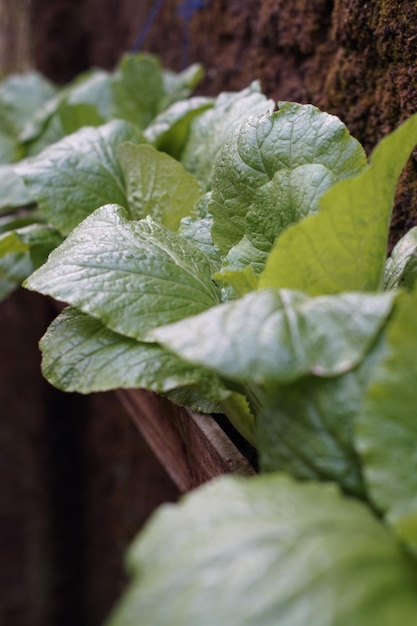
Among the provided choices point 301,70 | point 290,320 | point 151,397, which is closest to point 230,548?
point 290,320

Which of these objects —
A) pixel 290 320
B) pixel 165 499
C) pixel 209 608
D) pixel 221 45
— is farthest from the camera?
pixel 165 499

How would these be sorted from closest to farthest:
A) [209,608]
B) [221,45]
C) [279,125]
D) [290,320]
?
[209,608] → [290,320] → [279,125] → [221,45]

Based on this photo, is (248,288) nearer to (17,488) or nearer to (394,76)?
(394,76)

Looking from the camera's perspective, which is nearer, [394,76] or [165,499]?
[394,76]

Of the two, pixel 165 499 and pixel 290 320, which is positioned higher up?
pixel 290 320

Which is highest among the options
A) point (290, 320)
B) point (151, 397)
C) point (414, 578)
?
point (290, 320)

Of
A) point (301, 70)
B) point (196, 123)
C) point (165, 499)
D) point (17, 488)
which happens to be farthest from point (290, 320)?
point (17, 488)

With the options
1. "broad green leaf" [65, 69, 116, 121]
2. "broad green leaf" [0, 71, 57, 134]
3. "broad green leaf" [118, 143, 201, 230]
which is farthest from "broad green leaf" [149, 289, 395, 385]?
"broad green leaf" [0, 71, 57, 134]

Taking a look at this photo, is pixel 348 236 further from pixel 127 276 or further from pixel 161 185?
pixel 161 185

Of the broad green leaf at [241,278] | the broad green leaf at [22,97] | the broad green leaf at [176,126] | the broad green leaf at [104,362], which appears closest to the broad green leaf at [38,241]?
the broad green leaf at [176,126]
